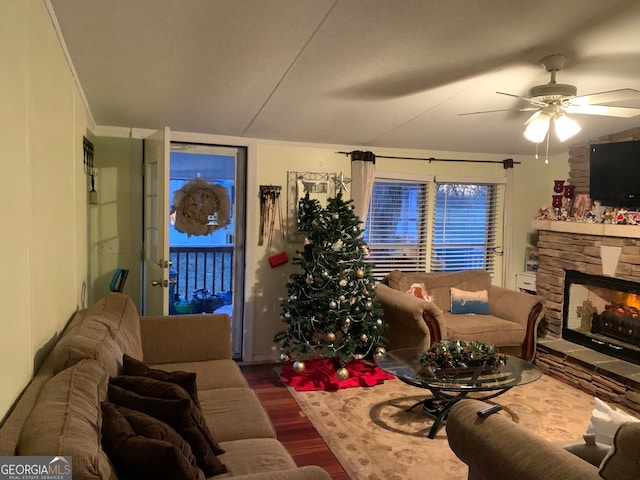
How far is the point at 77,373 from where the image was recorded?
179cm

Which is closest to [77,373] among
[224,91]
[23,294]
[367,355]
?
[23,294]

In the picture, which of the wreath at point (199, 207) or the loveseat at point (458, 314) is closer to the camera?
the loveseat at point (458, 314)

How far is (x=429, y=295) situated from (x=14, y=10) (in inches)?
175

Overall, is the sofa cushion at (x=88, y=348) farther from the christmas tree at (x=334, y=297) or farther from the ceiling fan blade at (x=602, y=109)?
the ceiling fan blade at (x=602, y=109)

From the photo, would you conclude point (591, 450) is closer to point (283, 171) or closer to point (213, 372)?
point (213, 372)

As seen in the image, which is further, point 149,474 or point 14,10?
point 14,10

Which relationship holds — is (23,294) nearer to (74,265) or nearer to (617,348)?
(74,265)

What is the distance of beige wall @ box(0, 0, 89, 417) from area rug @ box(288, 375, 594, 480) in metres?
1.90

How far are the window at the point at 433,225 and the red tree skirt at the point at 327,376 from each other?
1.22 meters

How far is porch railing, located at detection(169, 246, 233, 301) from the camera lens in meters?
4.98

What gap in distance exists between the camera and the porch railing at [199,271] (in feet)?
16.3

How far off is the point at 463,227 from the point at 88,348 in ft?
15.1

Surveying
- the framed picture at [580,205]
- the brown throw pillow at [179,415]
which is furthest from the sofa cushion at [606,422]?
the framed picture at [580,205]

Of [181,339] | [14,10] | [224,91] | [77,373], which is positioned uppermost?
[224,91]
